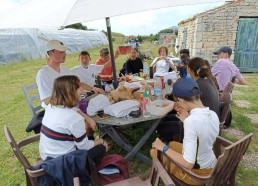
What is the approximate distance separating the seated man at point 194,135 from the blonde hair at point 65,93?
36.1 inches

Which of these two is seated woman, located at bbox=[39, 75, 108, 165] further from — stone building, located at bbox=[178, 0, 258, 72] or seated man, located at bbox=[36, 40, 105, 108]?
stone building, located at bbox=[178, 0, 258, 72]

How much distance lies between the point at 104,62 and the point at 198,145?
4283 millimetres

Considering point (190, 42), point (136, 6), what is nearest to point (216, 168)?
point (136, 6)

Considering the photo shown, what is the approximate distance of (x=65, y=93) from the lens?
7.19 feet

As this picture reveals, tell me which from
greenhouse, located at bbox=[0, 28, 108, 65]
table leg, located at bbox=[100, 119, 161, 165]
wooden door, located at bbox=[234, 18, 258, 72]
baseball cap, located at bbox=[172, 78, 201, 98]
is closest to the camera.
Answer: baseball cap, located at bbox=[172, 78, 201, 98]

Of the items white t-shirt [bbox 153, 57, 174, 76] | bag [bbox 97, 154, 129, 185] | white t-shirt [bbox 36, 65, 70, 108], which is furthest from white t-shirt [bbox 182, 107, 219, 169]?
white t-shirt [bbox 153, 57, 174, 76]

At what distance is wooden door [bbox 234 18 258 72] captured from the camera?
10.5 meters

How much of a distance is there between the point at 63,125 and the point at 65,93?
0.33 meters

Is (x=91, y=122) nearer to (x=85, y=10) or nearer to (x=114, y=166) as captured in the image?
(x=114, y=166)

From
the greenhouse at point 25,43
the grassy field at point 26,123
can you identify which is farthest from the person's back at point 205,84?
the greenhouse at point 25,43

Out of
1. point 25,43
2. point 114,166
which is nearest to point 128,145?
point 114,166

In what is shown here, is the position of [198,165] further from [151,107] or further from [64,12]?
[64,12]

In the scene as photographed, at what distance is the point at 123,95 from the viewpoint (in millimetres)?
3172

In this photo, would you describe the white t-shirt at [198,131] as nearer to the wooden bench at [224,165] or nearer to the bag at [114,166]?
the wooden bench at [224,165]
